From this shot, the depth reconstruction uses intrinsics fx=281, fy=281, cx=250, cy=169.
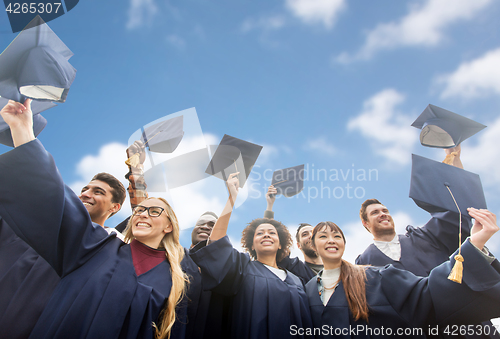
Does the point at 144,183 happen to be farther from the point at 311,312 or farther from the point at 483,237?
the point at 483,237

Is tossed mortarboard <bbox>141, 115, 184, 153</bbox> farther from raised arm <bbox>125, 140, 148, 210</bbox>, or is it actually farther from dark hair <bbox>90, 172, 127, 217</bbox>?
dark hair <bbox>90, 172, 127, 217</bbox>

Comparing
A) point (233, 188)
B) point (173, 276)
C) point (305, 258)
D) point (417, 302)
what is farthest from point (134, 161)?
point (417, 302)

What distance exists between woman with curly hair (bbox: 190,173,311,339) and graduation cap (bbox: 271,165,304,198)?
2516 millimetres

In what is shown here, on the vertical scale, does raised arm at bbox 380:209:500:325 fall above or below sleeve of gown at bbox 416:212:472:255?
below

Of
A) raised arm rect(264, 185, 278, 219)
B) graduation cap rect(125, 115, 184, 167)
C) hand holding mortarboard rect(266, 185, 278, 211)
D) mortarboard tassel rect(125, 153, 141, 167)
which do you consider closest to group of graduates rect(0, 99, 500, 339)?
mortarboard tassel rect(125, 153, 141, 167)

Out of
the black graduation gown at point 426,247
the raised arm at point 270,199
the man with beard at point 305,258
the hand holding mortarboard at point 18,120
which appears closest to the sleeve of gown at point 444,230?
the black graduation gown at point 426,247

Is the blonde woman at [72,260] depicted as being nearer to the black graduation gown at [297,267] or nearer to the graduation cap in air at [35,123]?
the graduation cap in air at [35,123]

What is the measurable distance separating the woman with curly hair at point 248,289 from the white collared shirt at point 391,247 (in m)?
1.29

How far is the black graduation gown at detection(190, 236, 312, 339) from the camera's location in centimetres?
250

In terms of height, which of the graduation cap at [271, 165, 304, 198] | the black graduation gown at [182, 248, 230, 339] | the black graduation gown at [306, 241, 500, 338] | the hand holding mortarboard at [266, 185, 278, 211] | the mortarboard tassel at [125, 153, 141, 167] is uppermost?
the graduation cap at [271, 165, 304, 198]

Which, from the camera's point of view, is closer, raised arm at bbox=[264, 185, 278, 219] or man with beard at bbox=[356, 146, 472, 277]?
man with beard at bbox=[356, 146, 472, 277]

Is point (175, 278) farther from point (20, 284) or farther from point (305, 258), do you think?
point (305, 258)

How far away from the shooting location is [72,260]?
79.8 inches

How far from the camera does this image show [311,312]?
8.57 ft
